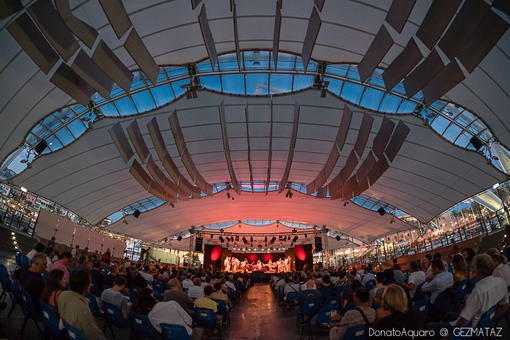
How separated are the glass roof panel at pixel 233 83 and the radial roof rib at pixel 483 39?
10142 millimetres

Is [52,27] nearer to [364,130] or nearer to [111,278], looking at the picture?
[111,278]

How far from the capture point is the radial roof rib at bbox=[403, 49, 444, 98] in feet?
29.7

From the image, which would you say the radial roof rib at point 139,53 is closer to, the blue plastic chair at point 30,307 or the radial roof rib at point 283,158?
the radial roof rib at point 283,158

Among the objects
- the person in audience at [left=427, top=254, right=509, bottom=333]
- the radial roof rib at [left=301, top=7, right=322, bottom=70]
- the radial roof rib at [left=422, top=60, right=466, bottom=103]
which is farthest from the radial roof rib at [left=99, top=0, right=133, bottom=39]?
the radial roof rib at [left=422, top=60, right=466, bottom=103]

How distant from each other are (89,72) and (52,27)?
1.68 meters

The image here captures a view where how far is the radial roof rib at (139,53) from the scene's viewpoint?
29.7 feet

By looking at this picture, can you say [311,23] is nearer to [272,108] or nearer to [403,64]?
[403,64]

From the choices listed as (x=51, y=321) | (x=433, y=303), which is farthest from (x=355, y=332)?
(x=51, y=321)

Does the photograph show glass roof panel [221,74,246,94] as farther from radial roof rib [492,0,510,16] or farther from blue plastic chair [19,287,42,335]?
blue plastic chair [19,287,42,335]

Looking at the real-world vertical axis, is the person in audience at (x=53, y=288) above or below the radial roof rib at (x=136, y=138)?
below

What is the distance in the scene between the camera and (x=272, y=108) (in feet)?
59.0

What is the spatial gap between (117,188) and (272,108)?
55.5ft

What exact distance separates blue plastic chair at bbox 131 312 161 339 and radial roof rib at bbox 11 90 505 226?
1245 cm

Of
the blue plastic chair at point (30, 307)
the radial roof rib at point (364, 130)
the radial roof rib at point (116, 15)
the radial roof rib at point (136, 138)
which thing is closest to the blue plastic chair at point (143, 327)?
the blue plastic chair at point (30, 307)
